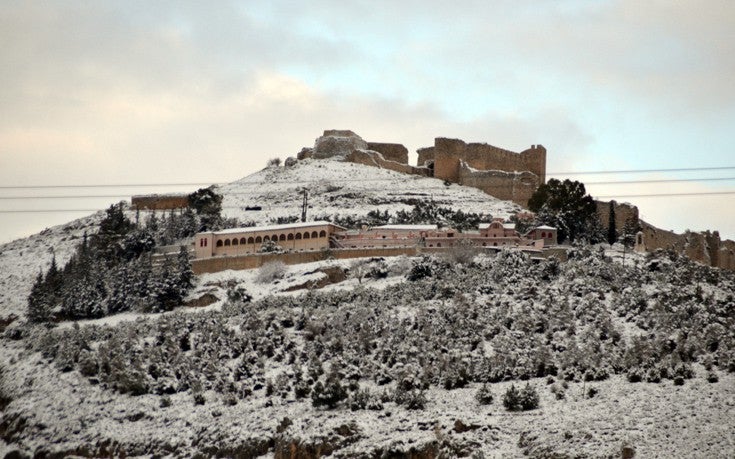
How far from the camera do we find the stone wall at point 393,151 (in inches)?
4225

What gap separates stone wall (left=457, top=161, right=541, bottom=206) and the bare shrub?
29.6 m

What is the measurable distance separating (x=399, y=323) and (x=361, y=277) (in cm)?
1089

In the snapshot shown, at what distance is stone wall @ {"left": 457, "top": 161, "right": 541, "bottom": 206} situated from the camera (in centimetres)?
9675

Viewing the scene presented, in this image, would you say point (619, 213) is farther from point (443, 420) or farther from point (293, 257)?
point (443, 420)

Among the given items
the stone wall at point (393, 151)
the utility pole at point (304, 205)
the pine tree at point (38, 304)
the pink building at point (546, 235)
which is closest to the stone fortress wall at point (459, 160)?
the stone wall at point (393, 151)

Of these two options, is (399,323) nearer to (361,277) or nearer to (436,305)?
(436,305)

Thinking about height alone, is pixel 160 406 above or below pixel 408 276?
below

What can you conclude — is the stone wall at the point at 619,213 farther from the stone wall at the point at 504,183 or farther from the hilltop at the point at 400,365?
the stone wall at the point at 504,183

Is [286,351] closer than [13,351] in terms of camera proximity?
Yes

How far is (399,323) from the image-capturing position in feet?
192

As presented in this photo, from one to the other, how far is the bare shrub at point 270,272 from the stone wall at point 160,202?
24.3m

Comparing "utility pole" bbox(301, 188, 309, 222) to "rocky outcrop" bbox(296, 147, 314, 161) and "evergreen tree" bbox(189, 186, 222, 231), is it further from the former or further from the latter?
"rocky outcrop" bbox(296, 147, 314, 161)

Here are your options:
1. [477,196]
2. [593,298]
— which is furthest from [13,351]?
[477,196]

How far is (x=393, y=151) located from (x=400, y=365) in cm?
5590
